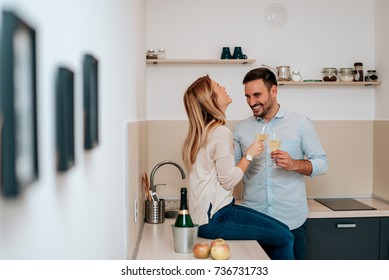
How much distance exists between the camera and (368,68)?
3.34 meters

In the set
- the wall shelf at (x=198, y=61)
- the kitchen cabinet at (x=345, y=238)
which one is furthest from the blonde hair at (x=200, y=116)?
the kitchen cabinet at (x=345, y=238)

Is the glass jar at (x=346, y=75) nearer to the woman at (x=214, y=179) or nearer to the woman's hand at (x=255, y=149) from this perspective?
the woman's hand at (x=255, y=149)

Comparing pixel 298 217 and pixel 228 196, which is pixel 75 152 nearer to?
pixel 228 196

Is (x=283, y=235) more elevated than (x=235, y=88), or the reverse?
(x=235, y=88)

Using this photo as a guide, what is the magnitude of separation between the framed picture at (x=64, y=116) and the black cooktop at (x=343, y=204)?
2354 mm

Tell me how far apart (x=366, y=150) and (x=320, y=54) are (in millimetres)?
708

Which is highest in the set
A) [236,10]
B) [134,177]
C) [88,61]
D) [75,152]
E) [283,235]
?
[236,10]

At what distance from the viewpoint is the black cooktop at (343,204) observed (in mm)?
2939

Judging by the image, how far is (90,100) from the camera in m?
0.99

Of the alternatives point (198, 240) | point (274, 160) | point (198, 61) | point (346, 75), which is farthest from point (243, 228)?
point (346, 75)

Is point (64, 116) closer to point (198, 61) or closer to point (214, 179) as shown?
point (214, 179)

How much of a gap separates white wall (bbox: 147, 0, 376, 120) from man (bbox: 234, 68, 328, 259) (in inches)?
26.7

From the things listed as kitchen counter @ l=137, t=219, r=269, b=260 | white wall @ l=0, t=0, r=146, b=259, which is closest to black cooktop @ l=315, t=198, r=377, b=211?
kitchen counter @ l=137, t=219, r=269, b=260
